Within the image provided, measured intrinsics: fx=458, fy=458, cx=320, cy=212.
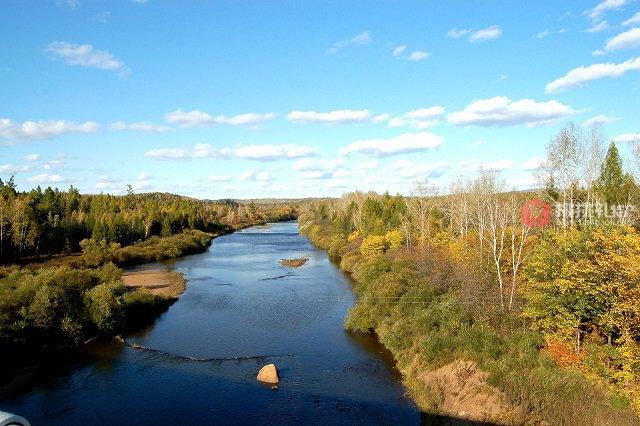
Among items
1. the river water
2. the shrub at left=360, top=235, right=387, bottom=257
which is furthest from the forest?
the shrub at left=360, top=235, right=387, bottom=257

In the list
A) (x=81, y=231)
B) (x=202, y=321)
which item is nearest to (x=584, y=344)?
(x=202, y=321)

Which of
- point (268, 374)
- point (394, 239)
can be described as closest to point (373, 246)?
point (394, 239)

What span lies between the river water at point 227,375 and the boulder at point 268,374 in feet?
1.74

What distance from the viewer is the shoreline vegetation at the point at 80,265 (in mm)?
31219

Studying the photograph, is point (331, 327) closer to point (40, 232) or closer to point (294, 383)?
point (294, 383)

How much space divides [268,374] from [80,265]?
4325cm

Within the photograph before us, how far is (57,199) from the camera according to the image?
289ft

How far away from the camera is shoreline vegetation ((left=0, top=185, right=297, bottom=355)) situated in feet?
102

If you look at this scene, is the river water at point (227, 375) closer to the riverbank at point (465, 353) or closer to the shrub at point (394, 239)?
Answer: the riverbank at point (465, 353)

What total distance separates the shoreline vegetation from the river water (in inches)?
95.1

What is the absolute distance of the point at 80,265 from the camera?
59188mm

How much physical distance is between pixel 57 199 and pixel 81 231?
1849 cm

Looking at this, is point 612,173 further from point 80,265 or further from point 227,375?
point 80,265

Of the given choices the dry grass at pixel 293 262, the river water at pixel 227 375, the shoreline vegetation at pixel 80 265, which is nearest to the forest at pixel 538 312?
the river water at pixel 227 375
